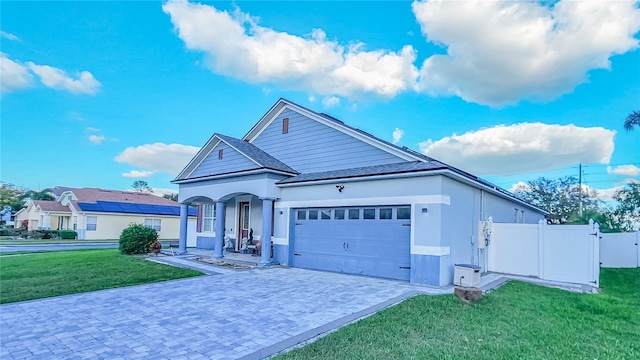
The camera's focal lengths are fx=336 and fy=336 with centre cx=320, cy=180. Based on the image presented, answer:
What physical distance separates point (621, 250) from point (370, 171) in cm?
1406

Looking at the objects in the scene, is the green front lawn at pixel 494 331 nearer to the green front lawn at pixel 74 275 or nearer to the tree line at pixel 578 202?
the green front lawn at pixel 74 275

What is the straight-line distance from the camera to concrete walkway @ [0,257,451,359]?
Answer: 4.54 metres

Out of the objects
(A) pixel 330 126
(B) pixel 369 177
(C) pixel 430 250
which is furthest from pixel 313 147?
(C) pixel 430 250

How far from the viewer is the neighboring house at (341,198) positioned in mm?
9109

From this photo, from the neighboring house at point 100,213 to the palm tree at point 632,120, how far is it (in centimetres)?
3581

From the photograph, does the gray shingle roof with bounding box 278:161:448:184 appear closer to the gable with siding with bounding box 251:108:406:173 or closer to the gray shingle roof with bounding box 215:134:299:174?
the gable with siding with bounding box 251:108:406:173

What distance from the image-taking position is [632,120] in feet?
57.7

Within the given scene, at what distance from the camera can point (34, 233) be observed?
30391mm

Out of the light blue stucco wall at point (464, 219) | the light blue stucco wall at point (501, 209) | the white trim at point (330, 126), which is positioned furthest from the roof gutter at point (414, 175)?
the white trim at point (330, 126)

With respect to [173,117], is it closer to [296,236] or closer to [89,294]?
[296,236]

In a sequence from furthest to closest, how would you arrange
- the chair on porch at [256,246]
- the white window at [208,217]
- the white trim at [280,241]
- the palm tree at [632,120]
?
the palm tree at [632,120], the white window at [208,217], the chair on porch at [256,246], the white trim at [280,241]

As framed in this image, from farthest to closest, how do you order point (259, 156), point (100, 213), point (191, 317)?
point (100, 213), point (259, 156), point (191, 317)

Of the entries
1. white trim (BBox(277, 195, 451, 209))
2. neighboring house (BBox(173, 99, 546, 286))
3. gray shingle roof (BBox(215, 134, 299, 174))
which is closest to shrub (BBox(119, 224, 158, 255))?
neighboring house (BBox(173, 99, 546, 286))

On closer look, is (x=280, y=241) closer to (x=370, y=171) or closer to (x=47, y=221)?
(x=370, y=171)
